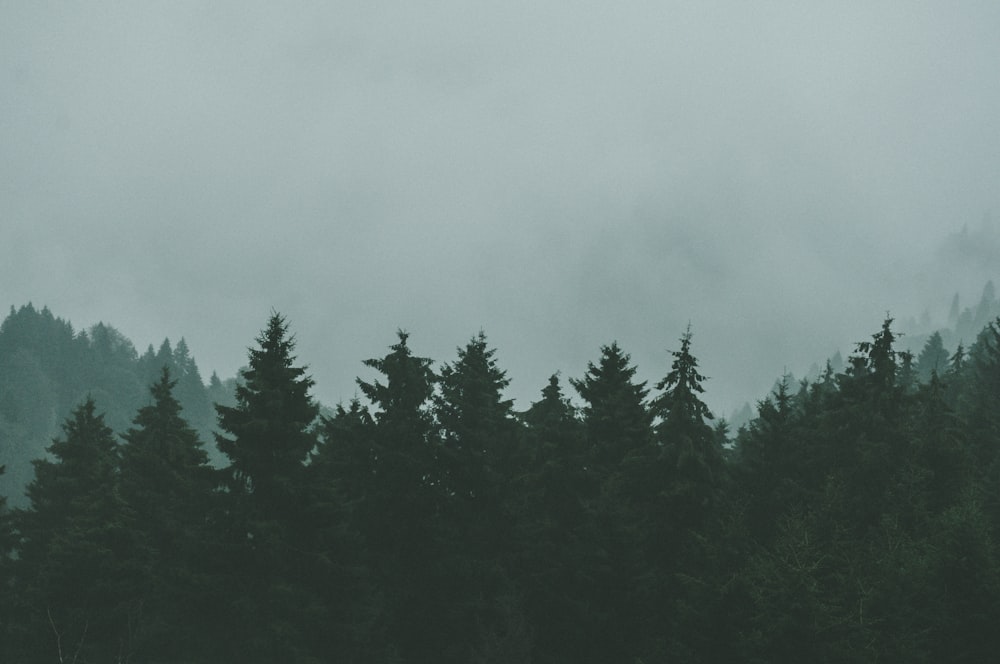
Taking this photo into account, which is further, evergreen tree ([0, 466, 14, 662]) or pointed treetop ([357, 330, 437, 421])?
evergreen tree ([0, 466, 14, 662])

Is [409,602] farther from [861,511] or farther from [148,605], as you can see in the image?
[861,511]

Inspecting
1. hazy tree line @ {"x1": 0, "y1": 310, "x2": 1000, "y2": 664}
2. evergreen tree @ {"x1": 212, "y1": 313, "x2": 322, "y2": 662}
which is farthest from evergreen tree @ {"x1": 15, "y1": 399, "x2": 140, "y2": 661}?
evergreen tree @ {"x1": 212, "y1": 313, "x2": 322, "y2": 662}

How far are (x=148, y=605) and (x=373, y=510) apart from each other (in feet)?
33.4

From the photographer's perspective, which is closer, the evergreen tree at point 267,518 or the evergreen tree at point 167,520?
the evergreen tree at point 267,518

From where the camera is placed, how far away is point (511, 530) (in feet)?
98.4

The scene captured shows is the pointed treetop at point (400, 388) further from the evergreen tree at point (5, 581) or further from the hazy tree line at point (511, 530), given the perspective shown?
the evergreen tree at point (5, 581)

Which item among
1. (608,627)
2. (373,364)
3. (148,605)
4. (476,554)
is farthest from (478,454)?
(148,605)

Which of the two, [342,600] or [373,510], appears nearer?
[342,600]

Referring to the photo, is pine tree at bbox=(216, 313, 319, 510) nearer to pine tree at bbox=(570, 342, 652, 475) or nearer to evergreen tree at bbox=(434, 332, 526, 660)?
evergreen tree at bbox=(434, 332, 526, 660)

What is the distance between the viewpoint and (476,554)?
2939 centimetres

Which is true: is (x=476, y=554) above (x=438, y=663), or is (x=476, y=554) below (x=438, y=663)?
above

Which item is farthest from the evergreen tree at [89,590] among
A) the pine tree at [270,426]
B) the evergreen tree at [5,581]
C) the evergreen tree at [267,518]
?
the pine tree at [270,426]

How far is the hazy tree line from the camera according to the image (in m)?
20.1

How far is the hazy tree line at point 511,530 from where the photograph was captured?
2012 cm
